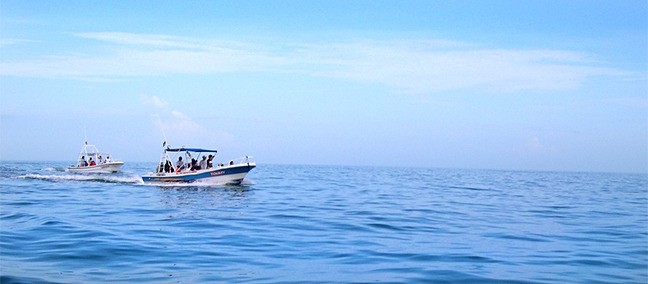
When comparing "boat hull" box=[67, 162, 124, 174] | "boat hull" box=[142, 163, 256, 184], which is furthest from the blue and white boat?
"boat hull" box=[67, 162, 124, 174]

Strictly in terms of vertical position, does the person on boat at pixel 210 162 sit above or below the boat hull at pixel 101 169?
above

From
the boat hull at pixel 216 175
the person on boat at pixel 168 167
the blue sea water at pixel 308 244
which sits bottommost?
the blue sea water at pixel 308 244

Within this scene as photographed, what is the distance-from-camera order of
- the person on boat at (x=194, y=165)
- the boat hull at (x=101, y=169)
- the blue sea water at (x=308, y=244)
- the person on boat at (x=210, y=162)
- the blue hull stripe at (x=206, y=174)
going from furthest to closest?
1. the boat hull at (x=101, y=169)
2. the person on boat at (x=210, y=162)
3. the person on boat at (x=194, y=165)
4. the blue hull stripe at (x=206, y=174)
5. the blue sea water at (x=308, y=244)

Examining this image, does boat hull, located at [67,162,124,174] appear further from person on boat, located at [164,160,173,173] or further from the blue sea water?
the blue sea water

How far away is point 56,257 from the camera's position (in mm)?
13297

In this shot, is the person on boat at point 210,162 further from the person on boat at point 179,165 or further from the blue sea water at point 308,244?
the blue sea water at point 308,244

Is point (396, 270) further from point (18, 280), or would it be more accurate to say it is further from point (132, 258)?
point (18, 280)

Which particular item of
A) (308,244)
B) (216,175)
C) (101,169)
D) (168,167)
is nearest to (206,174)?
(216,175)

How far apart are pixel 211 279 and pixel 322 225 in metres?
9.13

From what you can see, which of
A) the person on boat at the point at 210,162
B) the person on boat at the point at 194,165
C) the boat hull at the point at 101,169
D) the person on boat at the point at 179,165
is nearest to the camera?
the person on boat at the point at 194,165

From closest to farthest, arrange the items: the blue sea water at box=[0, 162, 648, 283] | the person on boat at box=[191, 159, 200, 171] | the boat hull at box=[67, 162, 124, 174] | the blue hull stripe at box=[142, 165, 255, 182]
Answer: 1. the blue sea water at box=[0, 162, 648, 283]
2. the blue hull stripe at box=[142, 165, 255, 182]
3. the person on boat at box=[191, 159, 200, 171]
4. the boat hull at box=[67, 162, 124, 174]

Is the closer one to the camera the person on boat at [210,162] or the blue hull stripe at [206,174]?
the blue hull stripe at [206,174]

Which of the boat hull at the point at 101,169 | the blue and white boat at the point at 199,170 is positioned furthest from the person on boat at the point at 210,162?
the boat hull at the point at 101,169

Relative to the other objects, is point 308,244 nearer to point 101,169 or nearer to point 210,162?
point 210,162
